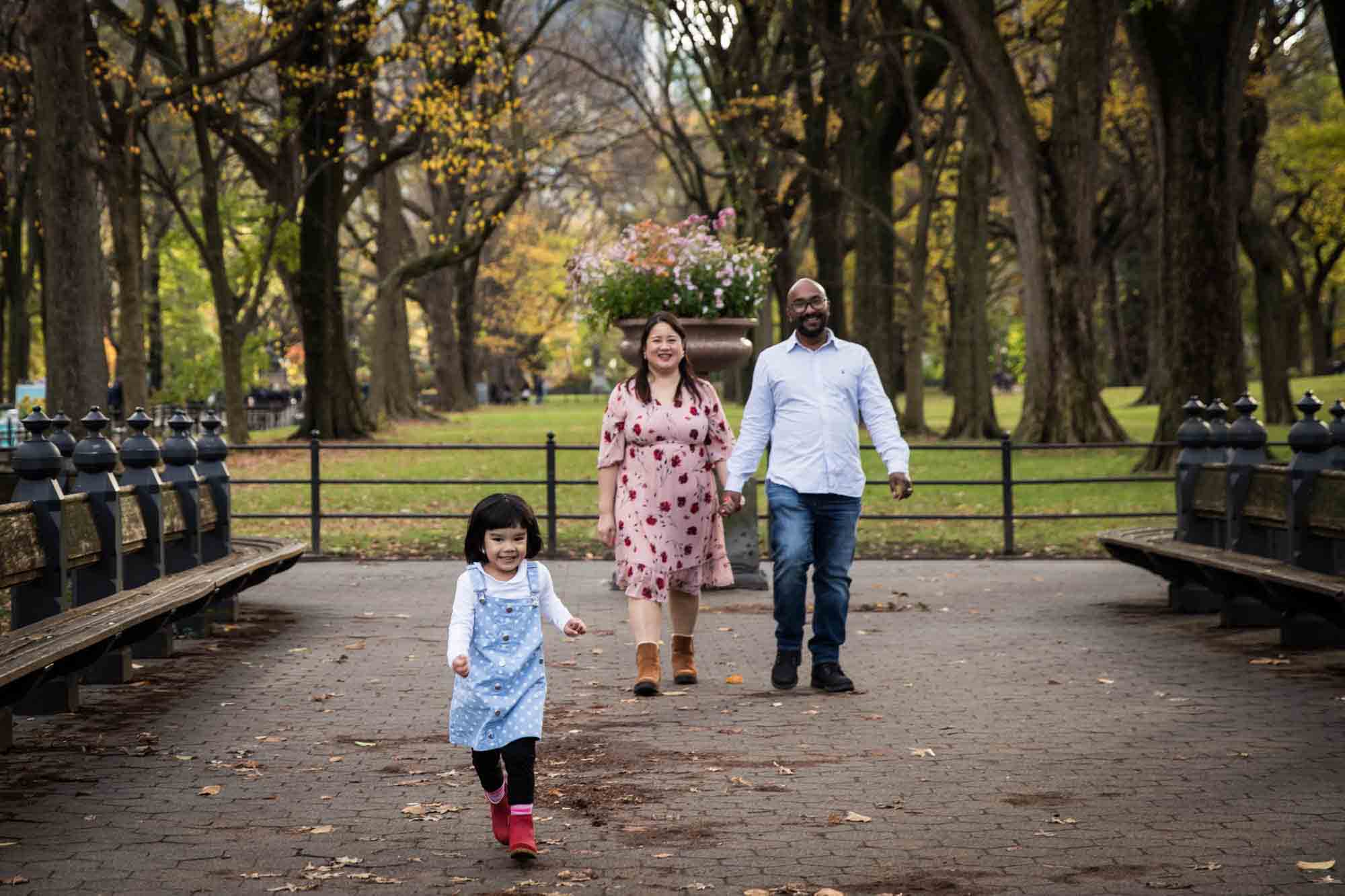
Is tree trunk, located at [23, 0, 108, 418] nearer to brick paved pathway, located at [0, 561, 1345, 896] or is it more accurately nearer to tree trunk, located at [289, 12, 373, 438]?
brick paved pathway, located at [0, 561, 1345, 896]

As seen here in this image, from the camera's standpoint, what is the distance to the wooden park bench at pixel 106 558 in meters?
7.68

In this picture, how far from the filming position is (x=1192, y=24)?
2223cm

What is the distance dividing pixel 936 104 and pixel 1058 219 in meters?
17.3

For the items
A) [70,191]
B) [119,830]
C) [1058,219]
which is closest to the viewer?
[119,830]

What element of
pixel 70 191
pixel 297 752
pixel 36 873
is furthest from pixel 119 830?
pixel 70 191

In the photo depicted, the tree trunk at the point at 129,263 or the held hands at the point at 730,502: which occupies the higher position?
the tree trunk at the point at 129,263

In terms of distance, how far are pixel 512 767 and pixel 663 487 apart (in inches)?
140

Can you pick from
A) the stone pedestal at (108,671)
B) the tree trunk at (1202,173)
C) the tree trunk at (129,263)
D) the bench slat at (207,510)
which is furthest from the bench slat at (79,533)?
the tree trunk at (129,263)

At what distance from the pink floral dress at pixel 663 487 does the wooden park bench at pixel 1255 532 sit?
2991 millimetres

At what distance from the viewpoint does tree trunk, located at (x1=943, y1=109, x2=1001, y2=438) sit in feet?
115

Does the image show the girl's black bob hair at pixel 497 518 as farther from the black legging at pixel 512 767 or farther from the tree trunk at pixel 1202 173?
the tree trunk at pixel 1202 173

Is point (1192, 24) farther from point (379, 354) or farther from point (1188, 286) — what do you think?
point (379, 354)

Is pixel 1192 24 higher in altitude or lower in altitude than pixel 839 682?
higher

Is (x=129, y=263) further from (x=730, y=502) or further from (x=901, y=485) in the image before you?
(x=901, y=485)
